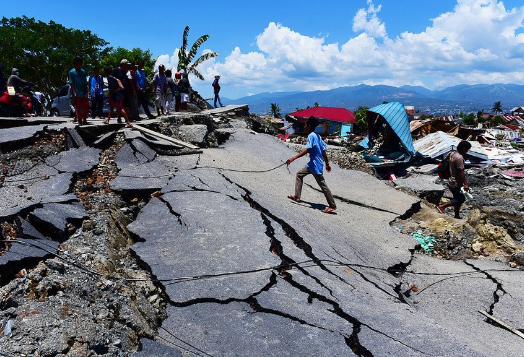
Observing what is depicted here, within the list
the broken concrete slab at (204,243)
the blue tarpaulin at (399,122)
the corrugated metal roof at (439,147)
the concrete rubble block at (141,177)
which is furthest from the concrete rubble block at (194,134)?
the corrugated metal roof at (439,147)

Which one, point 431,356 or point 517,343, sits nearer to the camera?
point 431,356

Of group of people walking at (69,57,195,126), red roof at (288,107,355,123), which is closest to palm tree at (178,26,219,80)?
group of people walking at (69,57,195,126)

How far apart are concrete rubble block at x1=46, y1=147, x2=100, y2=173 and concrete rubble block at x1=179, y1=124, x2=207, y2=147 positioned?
2.17 metres

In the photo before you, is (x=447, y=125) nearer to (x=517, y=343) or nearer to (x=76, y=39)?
(x=517, y=343)

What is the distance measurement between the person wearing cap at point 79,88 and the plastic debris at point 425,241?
6759 mm

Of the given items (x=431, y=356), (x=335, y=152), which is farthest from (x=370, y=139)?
(x=431, y=356)

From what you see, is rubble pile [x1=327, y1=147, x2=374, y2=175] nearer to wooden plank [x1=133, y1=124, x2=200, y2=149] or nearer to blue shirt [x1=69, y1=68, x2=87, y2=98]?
wooden plank [x1=133, y1=124, x2=200, y2=149]

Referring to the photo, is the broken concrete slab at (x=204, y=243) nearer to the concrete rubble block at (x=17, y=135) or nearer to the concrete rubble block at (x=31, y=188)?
the concrete rubble block at (x=31, y=188)

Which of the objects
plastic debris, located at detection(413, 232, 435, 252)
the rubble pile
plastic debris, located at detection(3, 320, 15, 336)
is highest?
plastic debris, located at detection(3, 320, 15, 336)

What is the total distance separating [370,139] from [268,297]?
41.1 ft

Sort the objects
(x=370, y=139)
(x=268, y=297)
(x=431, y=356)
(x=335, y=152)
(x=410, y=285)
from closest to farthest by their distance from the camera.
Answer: (x=431, y=356) < (x=268, y=297) < (x=410, y=285) < (x=335, y=152) < (x=370, y=139)

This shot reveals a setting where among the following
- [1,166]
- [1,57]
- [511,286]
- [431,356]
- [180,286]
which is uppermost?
[1,57]

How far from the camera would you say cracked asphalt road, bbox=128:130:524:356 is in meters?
2.69

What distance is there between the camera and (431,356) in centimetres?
255
